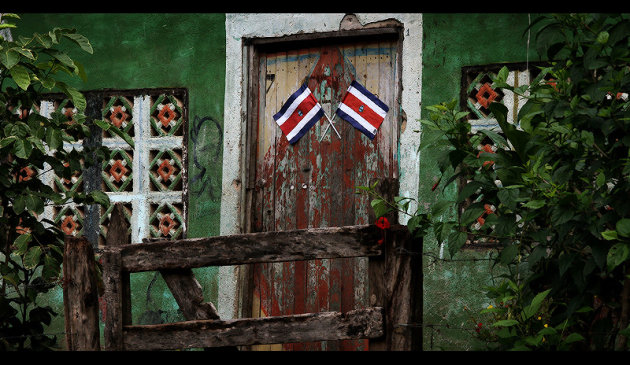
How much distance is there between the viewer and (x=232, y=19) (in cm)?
715

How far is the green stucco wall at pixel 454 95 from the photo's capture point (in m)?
6.30

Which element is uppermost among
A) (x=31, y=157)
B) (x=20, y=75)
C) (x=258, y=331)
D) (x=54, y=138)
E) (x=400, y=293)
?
(x=20, y=75)

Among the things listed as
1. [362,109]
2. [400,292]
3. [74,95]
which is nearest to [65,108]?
[74,95]

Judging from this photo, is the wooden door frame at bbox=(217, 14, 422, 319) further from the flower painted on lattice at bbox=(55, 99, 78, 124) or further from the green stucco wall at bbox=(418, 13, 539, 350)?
the flower painted on lattice at bbox=(55, 99, 78, 124)

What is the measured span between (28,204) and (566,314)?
11.8 feet

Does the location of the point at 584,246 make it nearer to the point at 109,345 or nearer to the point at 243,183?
the point at 109,345

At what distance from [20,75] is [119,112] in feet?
7.07

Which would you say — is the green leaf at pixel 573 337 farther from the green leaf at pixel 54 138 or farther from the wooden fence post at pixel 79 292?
the green leaf at pixel 54 138

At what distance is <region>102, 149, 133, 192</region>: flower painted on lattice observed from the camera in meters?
7.27

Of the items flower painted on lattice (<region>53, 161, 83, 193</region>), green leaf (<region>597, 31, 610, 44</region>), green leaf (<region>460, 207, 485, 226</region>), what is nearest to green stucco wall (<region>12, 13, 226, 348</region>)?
flower painted on lattice (<region>53, 161, 83, 193</region>)

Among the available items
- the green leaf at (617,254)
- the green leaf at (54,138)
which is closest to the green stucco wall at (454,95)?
the green leaf at (617,254)

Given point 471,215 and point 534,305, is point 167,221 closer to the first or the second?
point 471,215

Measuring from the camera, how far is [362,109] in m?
6.84
